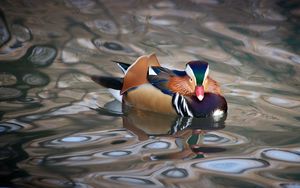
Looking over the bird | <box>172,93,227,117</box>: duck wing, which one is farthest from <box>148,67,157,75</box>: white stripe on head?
<box>172,93,227,117</box>: duck wing

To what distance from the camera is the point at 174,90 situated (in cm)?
397

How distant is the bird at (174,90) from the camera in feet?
13.0

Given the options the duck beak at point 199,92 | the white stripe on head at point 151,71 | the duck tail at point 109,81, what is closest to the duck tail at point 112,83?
the duck tail at point 109,81

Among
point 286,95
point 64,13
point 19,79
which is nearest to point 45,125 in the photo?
point 19,79

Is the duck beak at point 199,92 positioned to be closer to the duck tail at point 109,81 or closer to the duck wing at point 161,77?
the duck wing at point 161,77

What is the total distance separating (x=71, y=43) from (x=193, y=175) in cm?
262

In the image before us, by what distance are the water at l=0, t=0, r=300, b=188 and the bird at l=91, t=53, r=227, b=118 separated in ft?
0.23

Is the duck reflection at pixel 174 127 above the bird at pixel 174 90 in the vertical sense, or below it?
below

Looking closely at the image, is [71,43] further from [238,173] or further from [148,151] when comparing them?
[238,173]

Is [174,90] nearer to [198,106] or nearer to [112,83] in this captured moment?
[198,106]

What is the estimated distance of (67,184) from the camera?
294 centimetres

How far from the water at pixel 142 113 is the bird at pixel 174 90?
7 cm

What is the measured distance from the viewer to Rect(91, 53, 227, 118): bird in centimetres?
396

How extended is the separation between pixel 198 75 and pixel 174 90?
175mm
